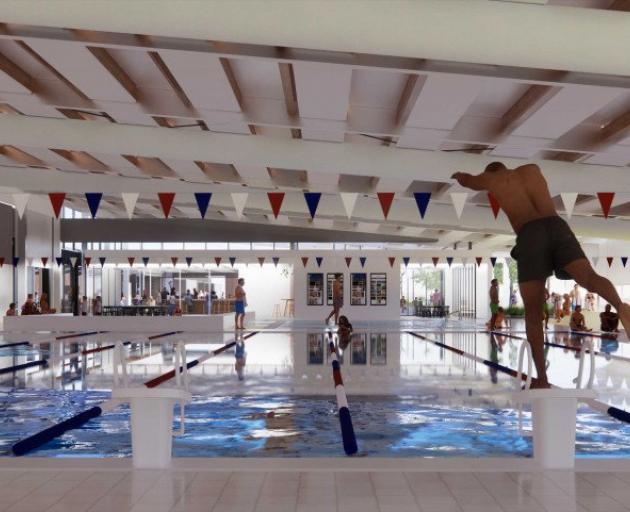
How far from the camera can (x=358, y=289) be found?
27.3 m

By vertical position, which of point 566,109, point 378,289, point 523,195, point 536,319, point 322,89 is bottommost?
point 536,319

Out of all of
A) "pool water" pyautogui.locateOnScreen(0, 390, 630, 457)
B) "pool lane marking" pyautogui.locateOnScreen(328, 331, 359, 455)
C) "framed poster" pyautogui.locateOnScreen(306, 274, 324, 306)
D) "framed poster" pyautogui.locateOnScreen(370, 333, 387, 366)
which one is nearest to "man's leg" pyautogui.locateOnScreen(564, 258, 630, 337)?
"pool water" pyautogui.locateOnScreen(0, 390, 630, 457)

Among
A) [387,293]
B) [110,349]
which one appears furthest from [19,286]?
[387,293]

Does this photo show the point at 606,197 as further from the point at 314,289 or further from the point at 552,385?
the point at 314,289

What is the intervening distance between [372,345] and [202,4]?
9141 mm

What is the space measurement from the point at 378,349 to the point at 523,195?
905cm

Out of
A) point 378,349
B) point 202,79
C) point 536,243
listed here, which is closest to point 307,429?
point 536,243

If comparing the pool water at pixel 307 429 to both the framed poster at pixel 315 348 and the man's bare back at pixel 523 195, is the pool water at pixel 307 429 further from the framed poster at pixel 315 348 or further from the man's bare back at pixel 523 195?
the framed poster at pixel 315 348

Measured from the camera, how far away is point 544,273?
3.41m

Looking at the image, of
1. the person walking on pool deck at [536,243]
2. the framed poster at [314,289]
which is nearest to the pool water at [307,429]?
the person walking on pool deck at [536,243]

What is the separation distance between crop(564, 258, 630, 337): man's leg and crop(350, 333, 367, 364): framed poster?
22.6 ft

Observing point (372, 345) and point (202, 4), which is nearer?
point (202, 4)

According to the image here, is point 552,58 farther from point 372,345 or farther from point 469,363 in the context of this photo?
point 372,345

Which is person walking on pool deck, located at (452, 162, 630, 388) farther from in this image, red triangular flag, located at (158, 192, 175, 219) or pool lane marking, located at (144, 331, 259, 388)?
red triangular flag, located at (158, 192, 175, 219)
